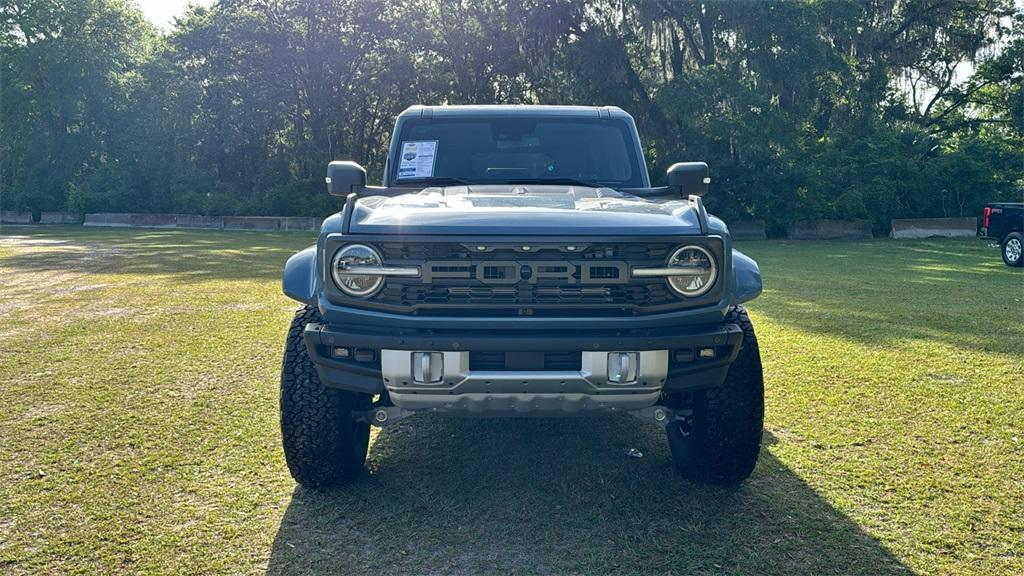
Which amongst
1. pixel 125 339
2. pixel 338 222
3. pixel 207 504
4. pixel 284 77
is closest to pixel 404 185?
pixel 338 222

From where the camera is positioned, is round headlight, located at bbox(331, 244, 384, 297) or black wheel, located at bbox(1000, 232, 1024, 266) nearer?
round headlight, located at bbox(331, 244, 384, 297)

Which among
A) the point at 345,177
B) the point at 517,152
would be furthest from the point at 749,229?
the point at 345,177

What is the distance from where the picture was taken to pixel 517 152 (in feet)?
15.5

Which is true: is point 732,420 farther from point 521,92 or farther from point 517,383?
point 521,92

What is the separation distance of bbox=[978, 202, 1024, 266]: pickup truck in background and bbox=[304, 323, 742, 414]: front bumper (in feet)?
47.7

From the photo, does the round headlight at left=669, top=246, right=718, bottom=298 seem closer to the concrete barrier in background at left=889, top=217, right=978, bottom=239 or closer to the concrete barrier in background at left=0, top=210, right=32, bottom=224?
the concrete barrier in background at left=889, top=217, right=978, bottom=239

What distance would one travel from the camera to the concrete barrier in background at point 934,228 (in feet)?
82.7

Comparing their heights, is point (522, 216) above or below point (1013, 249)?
above

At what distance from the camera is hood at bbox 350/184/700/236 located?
3102 mm

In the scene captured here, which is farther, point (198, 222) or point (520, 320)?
point (198, 222)

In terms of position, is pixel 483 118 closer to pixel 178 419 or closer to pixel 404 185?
pixel 404 185

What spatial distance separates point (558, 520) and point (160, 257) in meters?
15.5

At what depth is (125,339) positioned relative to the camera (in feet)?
24.0

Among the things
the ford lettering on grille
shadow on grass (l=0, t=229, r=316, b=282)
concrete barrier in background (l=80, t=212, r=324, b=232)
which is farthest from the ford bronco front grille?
concrete barrier in background (l=80, t=212, r=324, b=232)
